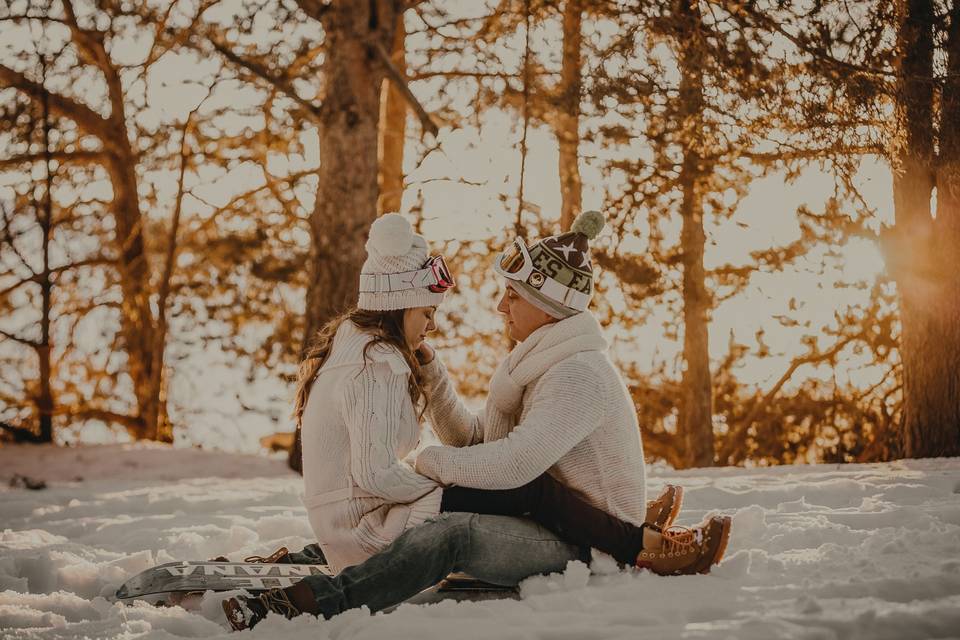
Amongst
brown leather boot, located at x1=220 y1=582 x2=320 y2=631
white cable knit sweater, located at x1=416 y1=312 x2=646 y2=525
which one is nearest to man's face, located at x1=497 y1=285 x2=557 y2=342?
white cable knit sweater, located at x1=416 y1=312 x2=646 y2=525

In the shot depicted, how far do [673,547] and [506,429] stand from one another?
2.57 ft

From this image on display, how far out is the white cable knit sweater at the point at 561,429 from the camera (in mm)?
3303

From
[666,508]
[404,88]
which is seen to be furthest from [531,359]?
[404,88]

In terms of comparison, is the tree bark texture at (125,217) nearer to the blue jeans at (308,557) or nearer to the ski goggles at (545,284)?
the blue jeans at (308,557)

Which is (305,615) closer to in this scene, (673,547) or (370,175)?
(673,547)

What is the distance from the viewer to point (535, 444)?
329 centimetres

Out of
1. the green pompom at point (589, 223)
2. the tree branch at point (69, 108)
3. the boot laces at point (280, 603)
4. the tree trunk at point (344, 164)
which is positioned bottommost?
the boot laces at point (280, 603)

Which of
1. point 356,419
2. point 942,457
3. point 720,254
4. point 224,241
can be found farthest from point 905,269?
point 224,241

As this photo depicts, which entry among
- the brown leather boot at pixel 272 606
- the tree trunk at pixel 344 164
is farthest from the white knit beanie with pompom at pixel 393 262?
the tree trunk at pixel 344 164

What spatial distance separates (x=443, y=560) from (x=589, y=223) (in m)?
1.46

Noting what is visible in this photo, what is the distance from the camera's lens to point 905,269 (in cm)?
778

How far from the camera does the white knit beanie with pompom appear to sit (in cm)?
368

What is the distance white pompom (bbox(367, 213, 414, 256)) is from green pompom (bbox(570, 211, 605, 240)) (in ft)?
2.24

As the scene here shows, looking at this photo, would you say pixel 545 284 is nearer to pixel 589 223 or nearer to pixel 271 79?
pixel 589 223
